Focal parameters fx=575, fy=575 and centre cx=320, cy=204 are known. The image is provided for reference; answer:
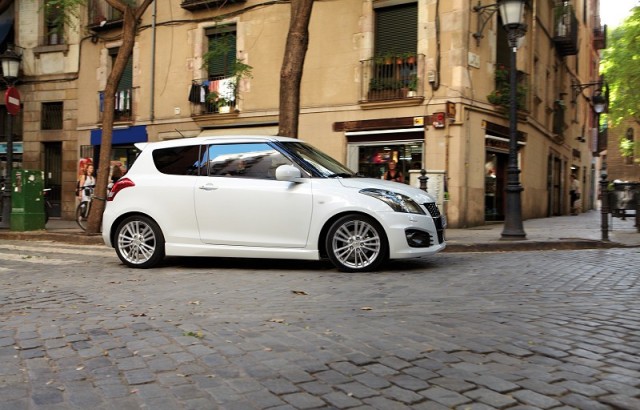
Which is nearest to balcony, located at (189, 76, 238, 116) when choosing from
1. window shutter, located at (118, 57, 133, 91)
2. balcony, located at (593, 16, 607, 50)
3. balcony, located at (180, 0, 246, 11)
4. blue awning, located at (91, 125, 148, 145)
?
balcony, located at (180, 0, 246, 11)

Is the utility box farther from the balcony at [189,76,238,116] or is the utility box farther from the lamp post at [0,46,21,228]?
the balcony at [189,76,238,116]

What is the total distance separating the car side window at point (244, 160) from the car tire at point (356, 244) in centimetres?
108

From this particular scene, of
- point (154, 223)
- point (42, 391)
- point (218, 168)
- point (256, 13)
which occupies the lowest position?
point (42, 391)

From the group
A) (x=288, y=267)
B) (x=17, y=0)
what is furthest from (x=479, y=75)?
(x=17, y=0)

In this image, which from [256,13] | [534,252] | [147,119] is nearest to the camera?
[534,252]

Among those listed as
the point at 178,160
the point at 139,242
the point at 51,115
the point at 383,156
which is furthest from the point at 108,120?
the point at 51,115

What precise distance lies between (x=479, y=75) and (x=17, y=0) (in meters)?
18.0

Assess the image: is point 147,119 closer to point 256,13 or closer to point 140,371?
point 256,13

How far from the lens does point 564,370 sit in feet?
10.5

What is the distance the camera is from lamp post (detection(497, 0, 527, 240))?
34.1 ft

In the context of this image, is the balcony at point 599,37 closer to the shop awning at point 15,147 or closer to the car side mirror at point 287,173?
the shop awning at point 15,147

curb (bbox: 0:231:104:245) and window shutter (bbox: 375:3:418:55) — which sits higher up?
window shutter (bbox: 375:3:418:55)

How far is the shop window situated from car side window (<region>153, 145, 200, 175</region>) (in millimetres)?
16788

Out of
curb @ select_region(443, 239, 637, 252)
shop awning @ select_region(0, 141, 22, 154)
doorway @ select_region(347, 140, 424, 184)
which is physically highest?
shop awning @ select_region(0, 141, 22, 154)
